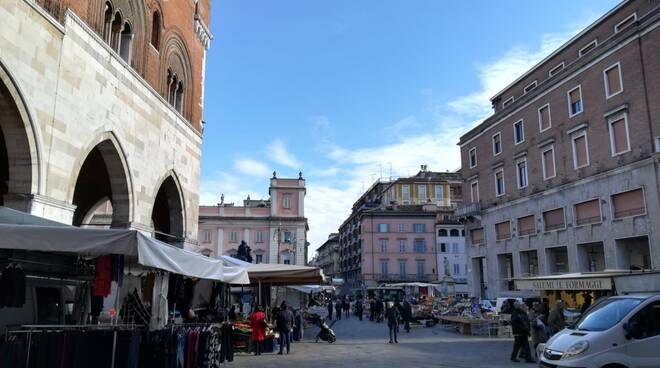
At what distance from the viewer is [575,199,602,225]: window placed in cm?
2807

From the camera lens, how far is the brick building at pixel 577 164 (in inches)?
988

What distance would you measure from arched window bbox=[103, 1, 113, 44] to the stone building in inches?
1.7

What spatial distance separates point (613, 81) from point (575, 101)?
319cm

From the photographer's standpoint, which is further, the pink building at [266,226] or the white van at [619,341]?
the pink building at [266,226]

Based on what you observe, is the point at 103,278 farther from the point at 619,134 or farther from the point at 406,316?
the point at 619,134

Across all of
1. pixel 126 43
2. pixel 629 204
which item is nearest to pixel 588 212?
pixel 629 204

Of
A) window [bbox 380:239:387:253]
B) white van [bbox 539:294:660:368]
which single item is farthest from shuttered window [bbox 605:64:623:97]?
window [bbox 380:239:387:253]

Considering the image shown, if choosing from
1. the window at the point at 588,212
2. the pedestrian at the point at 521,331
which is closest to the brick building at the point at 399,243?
the window at the point at 588,212

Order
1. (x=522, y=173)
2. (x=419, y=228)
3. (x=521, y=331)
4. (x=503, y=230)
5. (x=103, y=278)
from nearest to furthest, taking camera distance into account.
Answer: (x=103, y=278) → (x=521, y=331) → (x=522, y=173) → (x=503, y=230) → (x=419, y=228)

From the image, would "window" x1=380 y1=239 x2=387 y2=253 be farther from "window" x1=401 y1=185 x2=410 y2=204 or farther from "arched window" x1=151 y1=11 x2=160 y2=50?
"arched window" x1=151 y1=11 x2=160 y2=50

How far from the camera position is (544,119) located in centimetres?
3350

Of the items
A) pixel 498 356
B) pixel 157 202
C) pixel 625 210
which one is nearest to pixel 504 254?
pixel 625 210

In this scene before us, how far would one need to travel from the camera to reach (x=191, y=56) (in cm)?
1897

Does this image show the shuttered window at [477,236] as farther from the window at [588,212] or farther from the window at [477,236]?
the window at [588,212]
